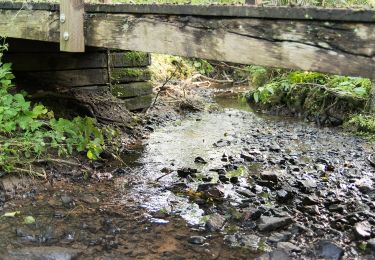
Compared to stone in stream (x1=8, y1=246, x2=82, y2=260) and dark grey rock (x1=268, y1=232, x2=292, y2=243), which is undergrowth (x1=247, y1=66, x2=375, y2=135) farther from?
stone in stream (x1=8, y1=246, x2=82, y2=260)

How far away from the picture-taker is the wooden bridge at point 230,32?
2602mm

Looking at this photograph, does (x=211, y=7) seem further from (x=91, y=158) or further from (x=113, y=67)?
(x=113, y=67)

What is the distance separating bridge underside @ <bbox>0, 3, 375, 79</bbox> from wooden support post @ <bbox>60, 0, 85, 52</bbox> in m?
0.07

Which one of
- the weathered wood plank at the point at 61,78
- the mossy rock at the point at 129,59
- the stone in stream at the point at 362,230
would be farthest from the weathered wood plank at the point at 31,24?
the stone in stream at the point at 362,230

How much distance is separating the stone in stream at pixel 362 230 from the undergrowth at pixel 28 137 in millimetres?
2673

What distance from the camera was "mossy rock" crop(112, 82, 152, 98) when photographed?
701 cm

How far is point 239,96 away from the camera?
11.1 m

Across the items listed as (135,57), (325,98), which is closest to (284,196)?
(135,57)

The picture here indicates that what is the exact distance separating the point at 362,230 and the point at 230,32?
1887mm

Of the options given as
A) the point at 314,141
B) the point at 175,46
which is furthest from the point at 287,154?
the point at 175,46

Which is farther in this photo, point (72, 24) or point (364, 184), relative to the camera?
point (364, 184)

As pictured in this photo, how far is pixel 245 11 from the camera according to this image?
9.76 feet

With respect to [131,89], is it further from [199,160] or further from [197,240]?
[197,240]

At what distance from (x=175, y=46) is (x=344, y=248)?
2.02 m
